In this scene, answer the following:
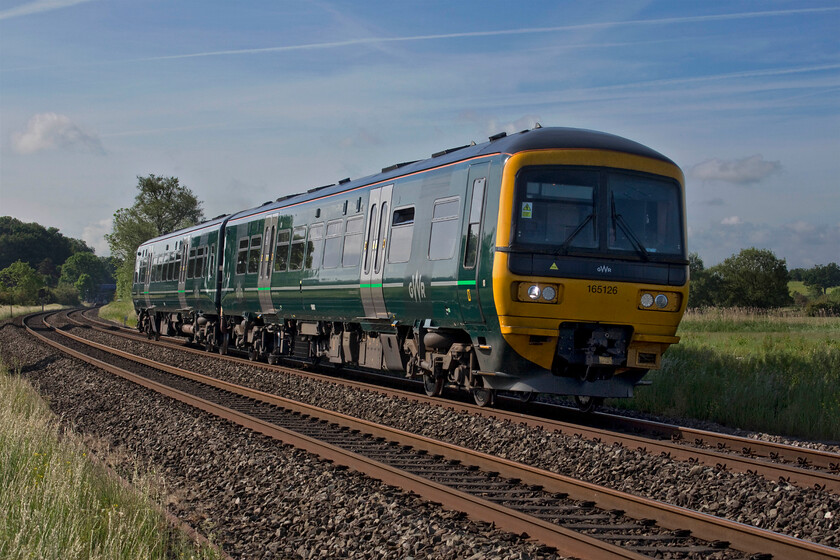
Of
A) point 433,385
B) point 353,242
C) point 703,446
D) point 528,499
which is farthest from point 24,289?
point 528,499

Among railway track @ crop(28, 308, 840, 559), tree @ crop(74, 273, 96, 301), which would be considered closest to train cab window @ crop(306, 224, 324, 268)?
railway track @ crop(28, 308, 840, 559)

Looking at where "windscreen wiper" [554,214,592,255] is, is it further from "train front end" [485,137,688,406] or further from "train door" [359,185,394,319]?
"train door" [359,185,394,319]

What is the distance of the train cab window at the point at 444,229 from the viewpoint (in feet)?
34.2

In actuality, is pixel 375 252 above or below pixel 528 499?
above

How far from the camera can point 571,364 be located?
9.93m

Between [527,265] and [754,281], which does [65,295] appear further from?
[527,265]

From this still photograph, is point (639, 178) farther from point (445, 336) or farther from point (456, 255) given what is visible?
point (445, 336)

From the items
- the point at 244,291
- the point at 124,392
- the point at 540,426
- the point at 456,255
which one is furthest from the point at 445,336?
the point at 244,291

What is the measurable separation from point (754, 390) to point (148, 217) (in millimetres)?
79687

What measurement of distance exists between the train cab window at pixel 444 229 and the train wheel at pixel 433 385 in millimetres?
1846

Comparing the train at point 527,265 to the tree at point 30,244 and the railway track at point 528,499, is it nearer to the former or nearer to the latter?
the railway track at point 528,499

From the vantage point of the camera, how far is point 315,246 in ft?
49.3

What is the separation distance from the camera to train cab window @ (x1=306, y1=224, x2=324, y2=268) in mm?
14797

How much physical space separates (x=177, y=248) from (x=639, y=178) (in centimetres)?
1806
